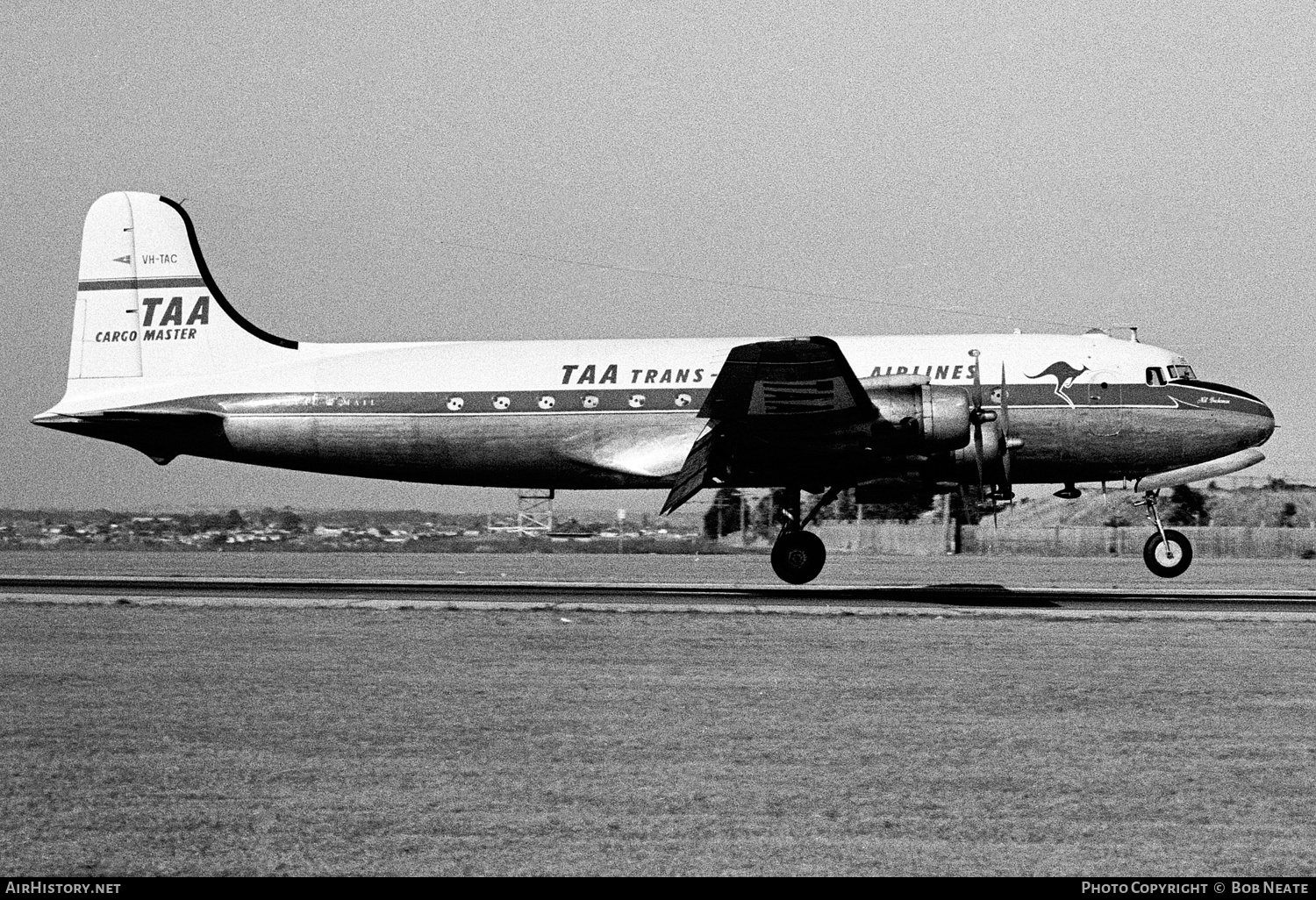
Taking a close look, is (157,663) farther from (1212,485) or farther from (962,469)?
(1212,485)

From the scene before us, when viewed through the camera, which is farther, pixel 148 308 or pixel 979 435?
pixel 148 308

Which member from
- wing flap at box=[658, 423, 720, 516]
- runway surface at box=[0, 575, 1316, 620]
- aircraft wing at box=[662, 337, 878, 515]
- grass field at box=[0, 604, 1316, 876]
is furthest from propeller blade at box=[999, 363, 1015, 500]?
Result: grass field at box=[0, 604, 1316, 876]

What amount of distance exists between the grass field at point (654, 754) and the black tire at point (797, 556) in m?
7.04

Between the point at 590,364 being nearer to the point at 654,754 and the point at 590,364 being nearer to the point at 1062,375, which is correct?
the point at 1062,375

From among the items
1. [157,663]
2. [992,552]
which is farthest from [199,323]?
[992,552]

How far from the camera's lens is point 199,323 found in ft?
86.7

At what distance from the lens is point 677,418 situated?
77.8 ft

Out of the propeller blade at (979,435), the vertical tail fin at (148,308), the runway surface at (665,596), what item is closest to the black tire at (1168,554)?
the runway surface at (665,596)

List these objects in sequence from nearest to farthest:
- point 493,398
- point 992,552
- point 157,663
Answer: point 157,663, point 493,398, point 992,552

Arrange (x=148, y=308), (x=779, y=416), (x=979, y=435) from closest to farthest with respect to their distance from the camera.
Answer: (x=779, y=416), (x=979, y=435), (x=148, y=308)

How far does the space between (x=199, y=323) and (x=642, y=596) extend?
34.8ft

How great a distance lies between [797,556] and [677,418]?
10.3 feet

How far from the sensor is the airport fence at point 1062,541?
4666 centimetres

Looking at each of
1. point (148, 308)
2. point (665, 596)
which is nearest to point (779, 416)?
point (665, 596)
